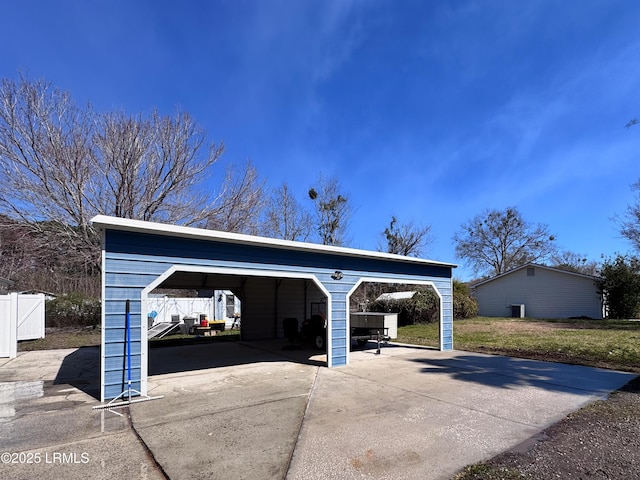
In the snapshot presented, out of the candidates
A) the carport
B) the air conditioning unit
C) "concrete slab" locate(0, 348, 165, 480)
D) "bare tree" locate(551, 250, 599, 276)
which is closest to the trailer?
the carport

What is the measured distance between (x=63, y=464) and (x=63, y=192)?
595 inches

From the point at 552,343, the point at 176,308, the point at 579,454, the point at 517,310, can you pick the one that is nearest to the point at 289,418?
the point at 579,454

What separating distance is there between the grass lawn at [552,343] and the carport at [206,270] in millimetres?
2224

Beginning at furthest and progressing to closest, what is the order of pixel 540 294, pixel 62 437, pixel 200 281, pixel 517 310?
pixel 517 310 → pixel 540 294 → pixel 200 281 → pixel 62 437

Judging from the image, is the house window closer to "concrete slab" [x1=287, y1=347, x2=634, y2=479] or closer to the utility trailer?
the utility trailer

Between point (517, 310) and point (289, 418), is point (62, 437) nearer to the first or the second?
point (289, 418)

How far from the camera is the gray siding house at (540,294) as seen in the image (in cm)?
2511

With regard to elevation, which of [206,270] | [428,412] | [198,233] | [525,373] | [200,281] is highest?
[198,233]

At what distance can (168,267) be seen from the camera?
21.7 ft

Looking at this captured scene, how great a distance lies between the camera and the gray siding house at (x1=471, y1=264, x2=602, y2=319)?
25.1m

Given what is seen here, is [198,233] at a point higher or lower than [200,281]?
higher

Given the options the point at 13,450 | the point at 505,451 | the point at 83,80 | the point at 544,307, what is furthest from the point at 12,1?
the point at 544,307

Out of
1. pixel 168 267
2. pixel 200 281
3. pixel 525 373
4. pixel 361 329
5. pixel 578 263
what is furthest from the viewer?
pixel 578 263

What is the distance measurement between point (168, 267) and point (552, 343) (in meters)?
12.3
